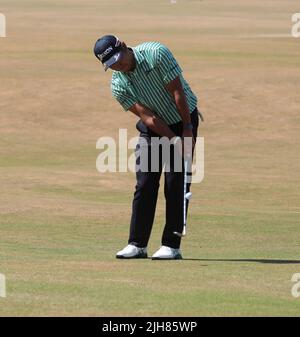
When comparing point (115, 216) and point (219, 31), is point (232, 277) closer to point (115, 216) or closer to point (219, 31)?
point (115, 216)

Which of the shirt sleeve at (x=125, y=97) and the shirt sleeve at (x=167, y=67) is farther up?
the shirt sleeve at (x=167, y=67)

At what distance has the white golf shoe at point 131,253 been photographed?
10133 millimetres

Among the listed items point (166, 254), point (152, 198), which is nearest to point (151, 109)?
point (152, 198)

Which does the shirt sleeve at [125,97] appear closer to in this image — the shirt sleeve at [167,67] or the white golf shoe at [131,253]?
the shirt sleeve at [167,67]

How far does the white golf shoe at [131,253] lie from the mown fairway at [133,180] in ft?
0.46

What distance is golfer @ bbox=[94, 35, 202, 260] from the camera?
9.80 meters

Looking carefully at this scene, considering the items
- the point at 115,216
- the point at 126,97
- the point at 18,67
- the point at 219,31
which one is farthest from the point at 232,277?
the point at 219,31

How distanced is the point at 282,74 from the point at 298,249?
20.2 meters

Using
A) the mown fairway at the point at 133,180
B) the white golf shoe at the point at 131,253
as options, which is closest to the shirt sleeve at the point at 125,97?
the white golf shoe at the point at 131,253

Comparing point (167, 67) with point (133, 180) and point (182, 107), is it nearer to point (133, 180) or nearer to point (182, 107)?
point (182, 107)

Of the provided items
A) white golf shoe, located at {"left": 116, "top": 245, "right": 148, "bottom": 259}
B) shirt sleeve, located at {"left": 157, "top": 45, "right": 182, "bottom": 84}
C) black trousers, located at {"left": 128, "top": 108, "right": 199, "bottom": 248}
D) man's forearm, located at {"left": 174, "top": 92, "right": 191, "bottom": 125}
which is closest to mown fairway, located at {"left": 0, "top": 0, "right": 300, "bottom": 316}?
white golf shoe, located at {"left": 116, "top": 245, "right": 148, "bottom": 259}

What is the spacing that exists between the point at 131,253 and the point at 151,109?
3.98 feet

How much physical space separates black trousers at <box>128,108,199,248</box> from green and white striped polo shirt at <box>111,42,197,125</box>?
0.16 m
